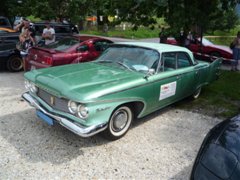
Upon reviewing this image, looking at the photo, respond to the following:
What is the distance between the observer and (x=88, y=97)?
373cm

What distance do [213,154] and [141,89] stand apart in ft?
6.76

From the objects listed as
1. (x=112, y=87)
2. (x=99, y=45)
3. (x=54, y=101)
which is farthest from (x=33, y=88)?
(x=99, y=45)

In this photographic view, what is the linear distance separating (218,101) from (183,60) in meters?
1.64

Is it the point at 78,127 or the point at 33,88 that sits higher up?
the point at 33,88

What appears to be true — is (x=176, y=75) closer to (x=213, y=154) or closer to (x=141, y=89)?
(x=141, y=89)

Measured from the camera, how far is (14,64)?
30.1ft

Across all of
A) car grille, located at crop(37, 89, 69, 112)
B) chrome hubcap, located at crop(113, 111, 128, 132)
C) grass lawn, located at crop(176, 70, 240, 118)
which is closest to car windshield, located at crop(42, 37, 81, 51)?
car grille, located at crop(37, 89, 69, 112)

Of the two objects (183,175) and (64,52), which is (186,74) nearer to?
(183,175)

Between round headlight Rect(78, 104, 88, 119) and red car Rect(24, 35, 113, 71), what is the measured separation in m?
3.55

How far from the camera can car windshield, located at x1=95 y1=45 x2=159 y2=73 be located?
4898mm

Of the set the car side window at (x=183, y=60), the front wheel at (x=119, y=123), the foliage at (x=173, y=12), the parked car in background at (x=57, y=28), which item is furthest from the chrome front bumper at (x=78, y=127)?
the parked car in background at (x=57, y=28)

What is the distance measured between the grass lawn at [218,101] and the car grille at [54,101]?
10.4ft

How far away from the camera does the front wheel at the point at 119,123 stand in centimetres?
426

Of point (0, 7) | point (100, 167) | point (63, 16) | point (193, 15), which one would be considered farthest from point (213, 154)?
point (0, 7)
